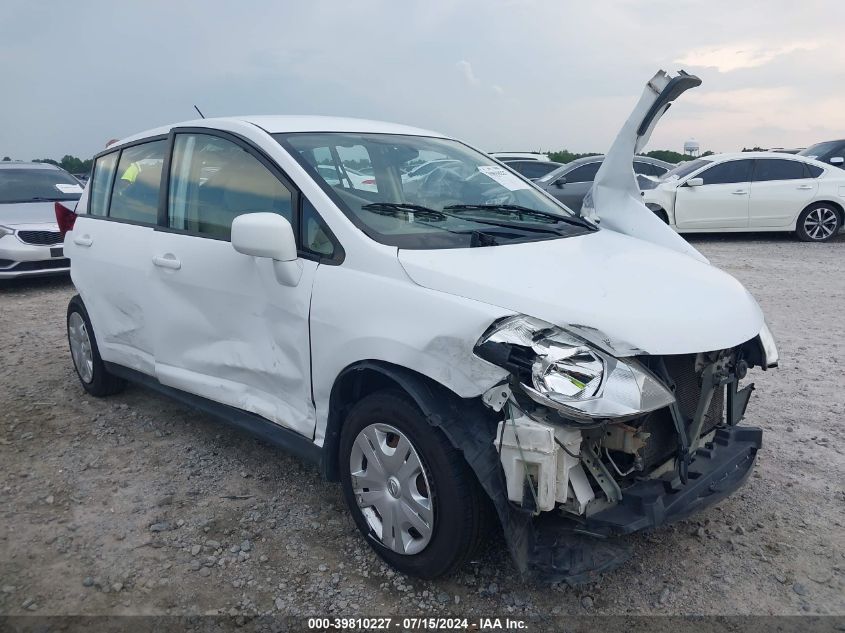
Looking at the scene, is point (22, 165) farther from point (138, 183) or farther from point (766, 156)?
point (766, 156)

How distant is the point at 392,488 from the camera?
2.66m

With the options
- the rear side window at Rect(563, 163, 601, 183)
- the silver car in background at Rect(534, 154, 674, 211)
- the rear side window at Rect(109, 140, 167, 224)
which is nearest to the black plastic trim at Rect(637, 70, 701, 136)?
the rear side window at Rect(109, 140, 167, 224)

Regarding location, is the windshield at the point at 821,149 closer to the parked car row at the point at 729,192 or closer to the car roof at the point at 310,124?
the parked car row at the point at 729,192

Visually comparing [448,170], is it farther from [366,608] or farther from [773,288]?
[773,288]

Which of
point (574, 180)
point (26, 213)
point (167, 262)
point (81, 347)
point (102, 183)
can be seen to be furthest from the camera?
point (574, 180)

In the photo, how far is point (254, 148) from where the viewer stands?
3.30m

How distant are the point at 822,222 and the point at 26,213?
11.7 metres

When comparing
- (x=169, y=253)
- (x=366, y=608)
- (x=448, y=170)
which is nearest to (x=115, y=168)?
(x=169, y=253)

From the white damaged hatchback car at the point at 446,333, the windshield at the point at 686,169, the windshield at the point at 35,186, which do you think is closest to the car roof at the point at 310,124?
the white damaged hatchback car at the point at 446,333

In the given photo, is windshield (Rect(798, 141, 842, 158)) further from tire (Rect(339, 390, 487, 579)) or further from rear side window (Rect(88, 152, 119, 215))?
tire (Rect(339, 390, 487, 579))

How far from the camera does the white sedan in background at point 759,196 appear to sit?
11.1 meters

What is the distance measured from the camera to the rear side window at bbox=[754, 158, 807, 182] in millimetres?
11195

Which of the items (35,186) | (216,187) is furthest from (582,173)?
(216,187)

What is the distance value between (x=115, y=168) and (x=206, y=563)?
278cm
